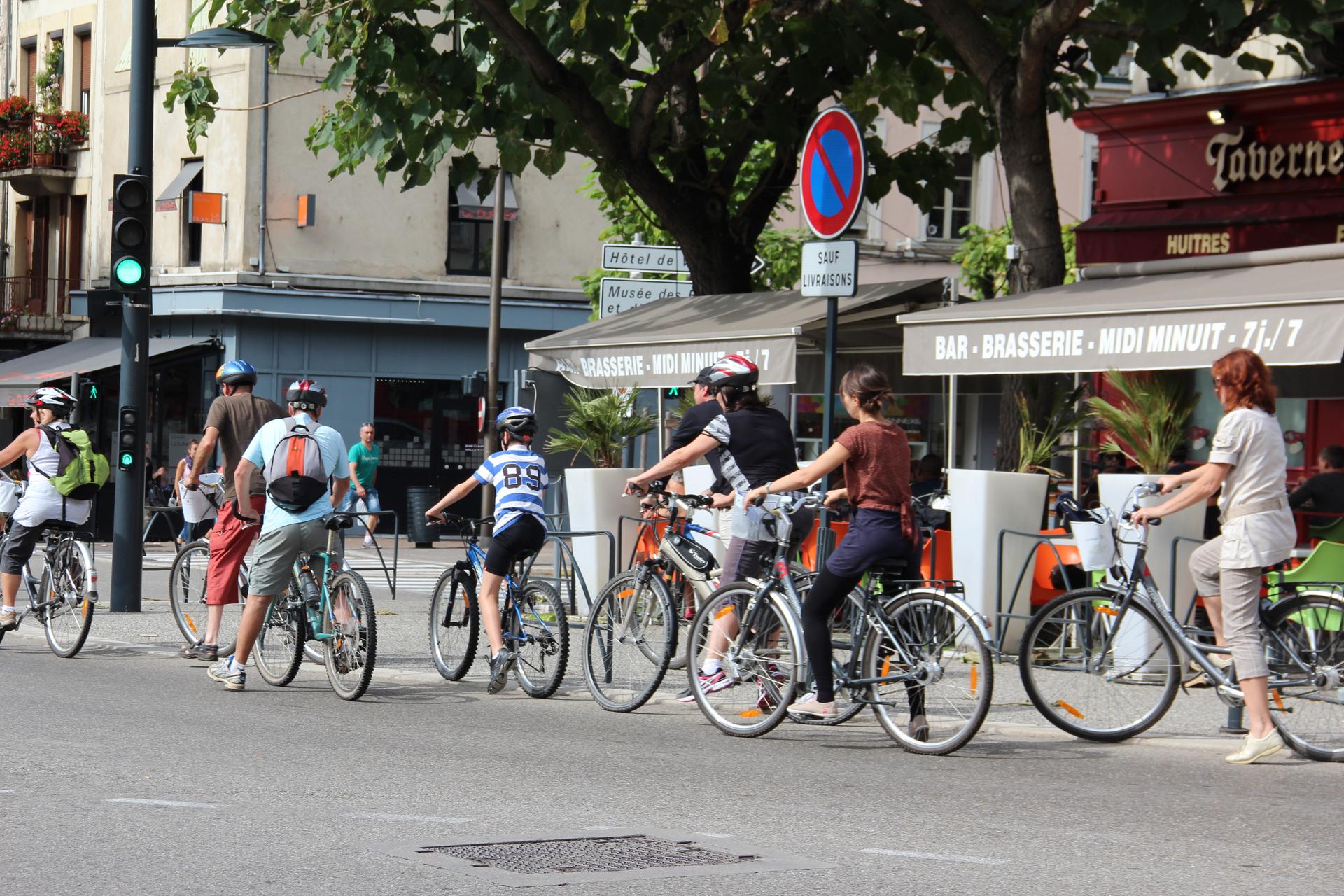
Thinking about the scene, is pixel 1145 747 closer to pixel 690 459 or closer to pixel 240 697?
pixel 690 459

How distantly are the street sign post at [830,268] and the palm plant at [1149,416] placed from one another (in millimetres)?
2207

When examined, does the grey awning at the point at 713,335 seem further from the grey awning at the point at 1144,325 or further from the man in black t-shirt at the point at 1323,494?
the man in black t-shirt at the point at 1323,494

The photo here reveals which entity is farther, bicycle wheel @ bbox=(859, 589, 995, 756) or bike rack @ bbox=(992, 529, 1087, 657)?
bike rack @ bbox=(992, 529, 1087, 657)

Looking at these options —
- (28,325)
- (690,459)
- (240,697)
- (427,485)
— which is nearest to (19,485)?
(240,697)

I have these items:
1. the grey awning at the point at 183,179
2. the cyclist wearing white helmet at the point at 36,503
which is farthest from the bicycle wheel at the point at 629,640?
the grey awning at the point at 183,179

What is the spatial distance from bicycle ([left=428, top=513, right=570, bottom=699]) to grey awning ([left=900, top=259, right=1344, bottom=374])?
3500 mm

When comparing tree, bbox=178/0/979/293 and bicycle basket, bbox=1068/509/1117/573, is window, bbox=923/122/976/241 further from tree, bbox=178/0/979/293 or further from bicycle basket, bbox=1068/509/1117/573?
bicycle basket, bbox=1068/509/1117/573

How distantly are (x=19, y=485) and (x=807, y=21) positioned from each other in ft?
23.3

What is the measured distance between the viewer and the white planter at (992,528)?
12141mm

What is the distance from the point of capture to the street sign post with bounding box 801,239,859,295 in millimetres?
10602

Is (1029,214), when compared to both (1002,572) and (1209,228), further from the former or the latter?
(1209,228)

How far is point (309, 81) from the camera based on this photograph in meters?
33.6

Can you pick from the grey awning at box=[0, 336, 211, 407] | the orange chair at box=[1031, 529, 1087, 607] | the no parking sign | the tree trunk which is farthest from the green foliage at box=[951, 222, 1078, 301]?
the no parking sign

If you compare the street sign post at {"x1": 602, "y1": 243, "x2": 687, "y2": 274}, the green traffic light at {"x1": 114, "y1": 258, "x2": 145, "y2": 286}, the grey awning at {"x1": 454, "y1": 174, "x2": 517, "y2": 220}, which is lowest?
the green traffic light at {"x1": 114, "y1": 258, "x2": 145, "y2": 286}
